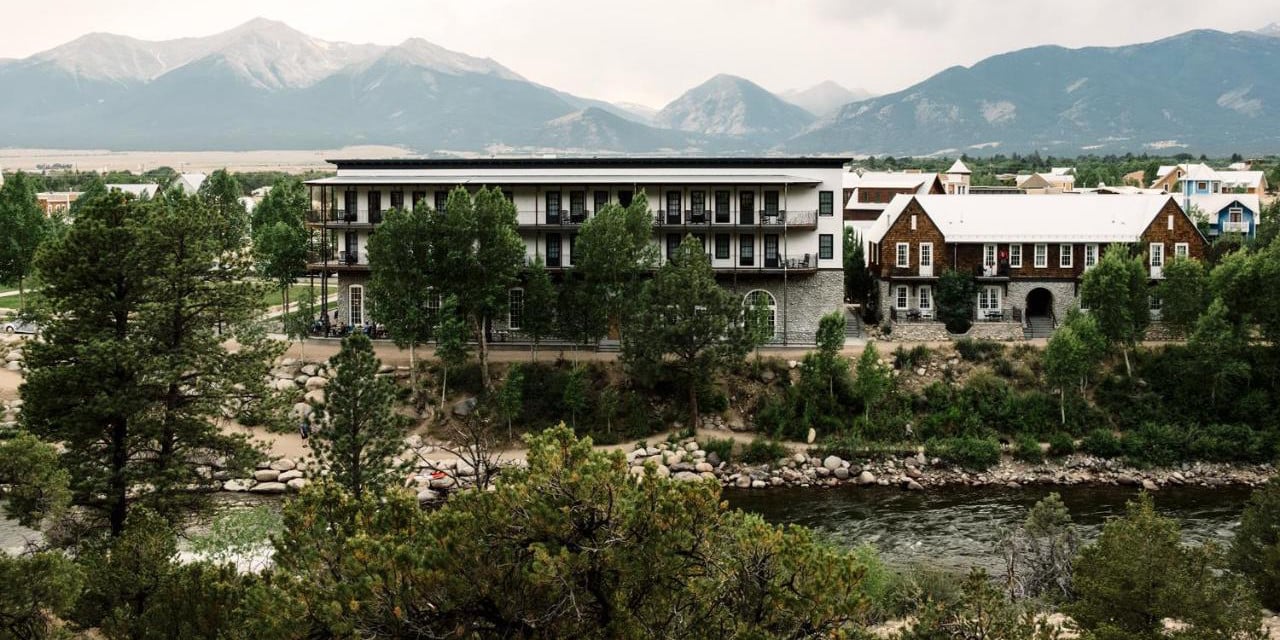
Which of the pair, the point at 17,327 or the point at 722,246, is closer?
the point at 722,246

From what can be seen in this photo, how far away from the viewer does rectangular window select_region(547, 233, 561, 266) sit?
49.5 metres

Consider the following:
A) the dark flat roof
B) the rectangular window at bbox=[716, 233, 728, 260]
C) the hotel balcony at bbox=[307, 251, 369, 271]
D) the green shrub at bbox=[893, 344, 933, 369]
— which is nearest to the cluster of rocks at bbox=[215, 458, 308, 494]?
the hotel balcony at bbox=[307, 251, 369, 271]

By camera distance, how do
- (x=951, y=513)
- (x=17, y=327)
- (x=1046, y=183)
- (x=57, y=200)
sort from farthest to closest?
(x=1046, y=183)
(x=57, y=200)
(x=17, y=327)
(x=951, y=513)

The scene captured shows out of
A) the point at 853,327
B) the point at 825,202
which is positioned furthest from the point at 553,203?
the point at 853,327

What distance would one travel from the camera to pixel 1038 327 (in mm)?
48969

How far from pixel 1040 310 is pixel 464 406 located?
27.7 meters

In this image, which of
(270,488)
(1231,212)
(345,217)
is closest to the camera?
(270,488)

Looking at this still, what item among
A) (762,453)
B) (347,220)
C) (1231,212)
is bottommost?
(762,453)

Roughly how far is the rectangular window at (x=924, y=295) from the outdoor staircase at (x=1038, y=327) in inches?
174

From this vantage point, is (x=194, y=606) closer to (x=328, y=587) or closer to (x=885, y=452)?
(x=328, y=587)

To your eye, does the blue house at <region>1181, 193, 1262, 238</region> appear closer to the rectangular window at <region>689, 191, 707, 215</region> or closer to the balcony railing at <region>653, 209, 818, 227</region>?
the balcony railing at <region>653, 209, 818, 227</region>

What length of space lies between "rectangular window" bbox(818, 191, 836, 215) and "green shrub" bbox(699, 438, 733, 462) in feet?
44.2

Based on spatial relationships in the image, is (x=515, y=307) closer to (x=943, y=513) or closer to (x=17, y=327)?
(x=943, y=513)

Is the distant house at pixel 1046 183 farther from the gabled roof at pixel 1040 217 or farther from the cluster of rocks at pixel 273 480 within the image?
the cluster of rocks at pixel 273 480
